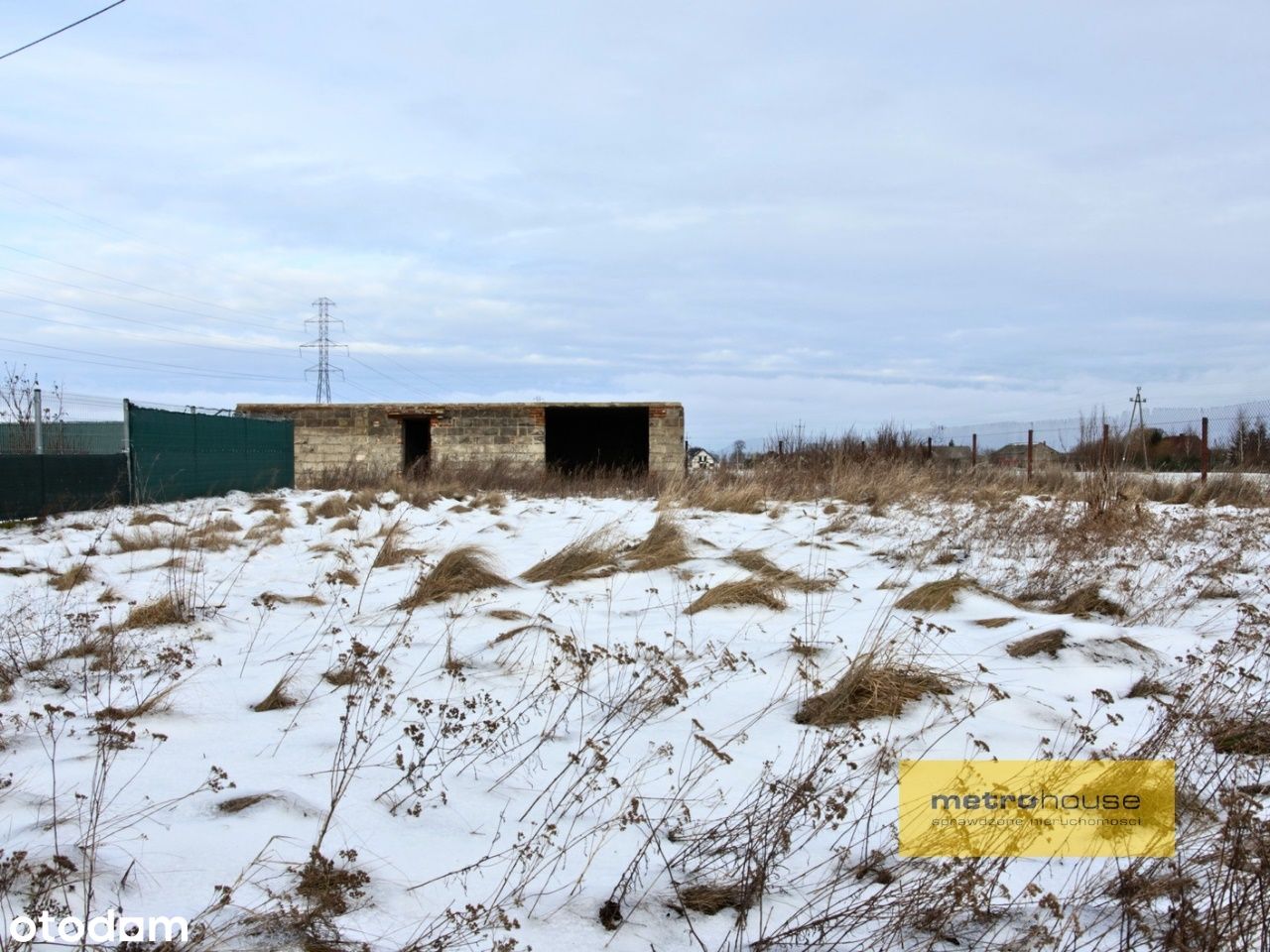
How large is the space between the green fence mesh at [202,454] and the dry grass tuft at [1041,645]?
11946 millimetres

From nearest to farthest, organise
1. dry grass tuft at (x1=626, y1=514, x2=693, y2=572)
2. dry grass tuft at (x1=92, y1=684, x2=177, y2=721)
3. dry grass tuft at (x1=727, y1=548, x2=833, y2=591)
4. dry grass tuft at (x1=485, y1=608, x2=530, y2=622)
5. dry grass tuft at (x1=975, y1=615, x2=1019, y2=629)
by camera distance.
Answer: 1. dry grass tuft at (x1=92, y1=684, x2=177, y2=721)
2. dry grass tuft at (x1=975, y1=615, x2=1019, y2=629)
3. dry grass tuft at (x1=485, y1=608, x2=530, y2=622)
4. dry grass tuft at (x1=727, y1=548, x2=833, y2=591)
5. dry grass tuft at (x1=626, y1=514, x2=693, y2=572)

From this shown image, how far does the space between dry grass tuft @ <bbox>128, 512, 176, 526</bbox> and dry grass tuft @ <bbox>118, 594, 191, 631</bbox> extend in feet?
15.9

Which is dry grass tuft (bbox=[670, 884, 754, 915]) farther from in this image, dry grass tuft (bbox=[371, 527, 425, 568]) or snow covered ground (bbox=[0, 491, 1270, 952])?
dry grass tuft (bbox=[371, 527, 425, 568])

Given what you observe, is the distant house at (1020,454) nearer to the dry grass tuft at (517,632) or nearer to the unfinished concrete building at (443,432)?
the unfinished concrete building at (443,432)

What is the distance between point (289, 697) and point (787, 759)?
2149 mm

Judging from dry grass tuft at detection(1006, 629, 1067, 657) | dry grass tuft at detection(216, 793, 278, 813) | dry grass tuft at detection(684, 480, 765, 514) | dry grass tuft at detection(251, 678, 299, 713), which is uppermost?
dry grass tuft at detection(684, 480, 765, 514)

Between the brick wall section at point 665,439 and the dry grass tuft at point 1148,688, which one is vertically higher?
the brick wall section at point 665,439

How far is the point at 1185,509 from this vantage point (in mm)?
10016

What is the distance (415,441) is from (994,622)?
18.5 metres

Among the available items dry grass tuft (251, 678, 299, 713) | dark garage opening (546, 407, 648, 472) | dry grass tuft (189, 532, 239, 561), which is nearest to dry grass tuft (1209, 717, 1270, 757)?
dry grass tuft (251, 678, 299, 713)

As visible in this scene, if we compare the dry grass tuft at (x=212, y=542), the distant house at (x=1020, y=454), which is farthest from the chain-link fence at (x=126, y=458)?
the distant house at (x=1020, y=454)

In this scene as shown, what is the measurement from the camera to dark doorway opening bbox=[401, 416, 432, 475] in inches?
758

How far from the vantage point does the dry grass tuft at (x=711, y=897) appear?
219 centimetres

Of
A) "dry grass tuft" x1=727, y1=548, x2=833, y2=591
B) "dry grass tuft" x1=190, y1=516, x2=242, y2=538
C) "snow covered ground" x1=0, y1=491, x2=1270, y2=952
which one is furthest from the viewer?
"dry grass tuft" x1=190, y1=516, x2=242, y2=538
